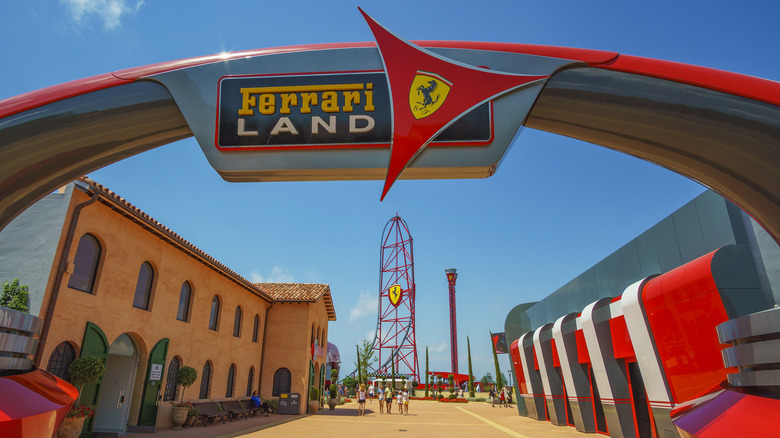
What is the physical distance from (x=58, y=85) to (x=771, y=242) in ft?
32.5

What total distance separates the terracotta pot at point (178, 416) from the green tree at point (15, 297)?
7267mm

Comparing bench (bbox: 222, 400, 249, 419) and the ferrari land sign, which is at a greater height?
the ferrari land sign

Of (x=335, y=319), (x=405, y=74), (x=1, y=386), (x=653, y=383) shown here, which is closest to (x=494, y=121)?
(x=405, y=74)

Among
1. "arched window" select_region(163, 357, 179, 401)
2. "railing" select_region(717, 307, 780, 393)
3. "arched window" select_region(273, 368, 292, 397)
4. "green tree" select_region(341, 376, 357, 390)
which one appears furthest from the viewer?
"green tree" select_region(341, 376, 357, 390)

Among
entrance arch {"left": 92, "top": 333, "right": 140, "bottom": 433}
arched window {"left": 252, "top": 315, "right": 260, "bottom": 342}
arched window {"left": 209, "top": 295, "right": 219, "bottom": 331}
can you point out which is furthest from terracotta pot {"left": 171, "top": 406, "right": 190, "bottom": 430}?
arched window {"left": 252, "top": 315, "right": 260, "bottom": 342}

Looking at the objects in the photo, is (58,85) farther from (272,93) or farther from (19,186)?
(272,93)

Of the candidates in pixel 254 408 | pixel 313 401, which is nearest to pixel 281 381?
pixel 313 401

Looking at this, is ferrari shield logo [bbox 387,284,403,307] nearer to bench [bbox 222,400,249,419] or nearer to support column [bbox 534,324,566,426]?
bench [bbox 222,400,249,419]

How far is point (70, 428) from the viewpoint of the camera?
10.2 meters

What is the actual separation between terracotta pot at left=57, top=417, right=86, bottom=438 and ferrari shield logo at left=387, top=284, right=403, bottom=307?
40.1m

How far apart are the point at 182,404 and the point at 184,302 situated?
142 inches

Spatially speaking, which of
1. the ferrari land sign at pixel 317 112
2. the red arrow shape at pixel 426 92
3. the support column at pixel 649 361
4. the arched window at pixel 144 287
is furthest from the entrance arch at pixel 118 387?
the support column at pixel 649 361

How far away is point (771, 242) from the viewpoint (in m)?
A: 7.30

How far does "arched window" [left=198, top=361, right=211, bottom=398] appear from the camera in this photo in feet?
58.9
